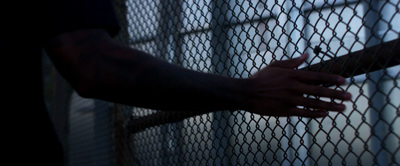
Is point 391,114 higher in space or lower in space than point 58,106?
higher

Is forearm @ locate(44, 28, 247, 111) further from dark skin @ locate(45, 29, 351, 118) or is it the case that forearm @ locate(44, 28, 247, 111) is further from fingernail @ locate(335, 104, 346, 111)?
fingernail @ locate(335, 104, 346, 111)

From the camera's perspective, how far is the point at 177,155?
383cm

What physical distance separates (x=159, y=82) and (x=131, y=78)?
0.21ft

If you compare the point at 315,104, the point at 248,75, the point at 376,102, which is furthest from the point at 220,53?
the point at 315,104

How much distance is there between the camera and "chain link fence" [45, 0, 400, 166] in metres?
2.38

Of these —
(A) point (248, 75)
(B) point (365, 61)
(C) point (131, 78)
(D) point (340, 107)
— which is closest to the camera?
(C) point (131, 78)

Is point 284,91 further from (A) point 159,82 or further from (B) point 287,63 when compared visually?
(A) point 159,82

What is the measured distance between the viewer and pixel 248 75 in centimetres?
276

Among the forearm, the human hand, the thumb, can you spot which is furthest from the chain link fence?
the forearm

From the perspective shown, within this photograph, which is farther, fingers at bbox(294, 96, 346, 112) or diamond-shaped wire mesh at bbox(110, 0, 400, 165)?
diamond-shaped wire mesh at bbox(110, 0, 400, 165)

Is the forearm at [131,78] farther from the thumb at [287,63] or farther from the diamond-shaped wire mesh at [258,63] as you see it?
the diamond-shaped wire mesh at [258,63]

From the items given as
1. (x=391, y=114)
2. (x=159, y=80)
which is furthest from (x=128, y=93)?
(x=391, y=114)

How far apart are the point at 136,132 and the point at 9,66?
305cm

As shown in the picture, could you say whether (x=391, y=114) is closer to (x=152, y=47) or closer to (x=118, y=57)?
(x=152, y=47)
